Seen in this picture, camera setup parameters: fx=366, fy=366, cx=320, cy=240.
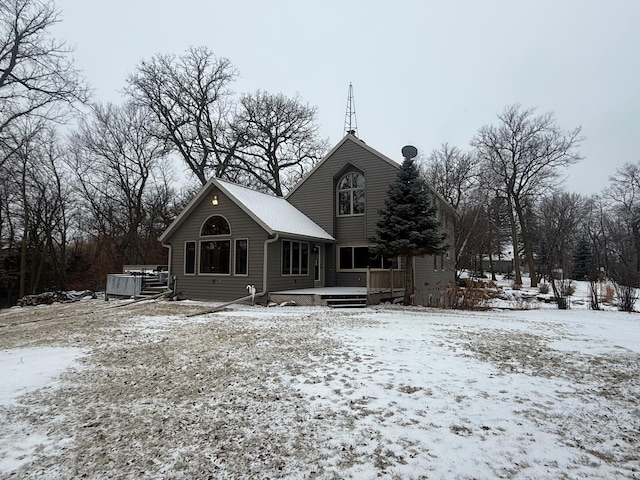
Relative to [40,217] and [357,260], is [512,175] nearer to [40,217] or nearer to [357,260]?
[357,260]

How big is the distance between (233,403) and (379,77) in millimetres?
26990

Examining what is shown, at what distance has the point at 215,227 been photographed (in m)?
14.7

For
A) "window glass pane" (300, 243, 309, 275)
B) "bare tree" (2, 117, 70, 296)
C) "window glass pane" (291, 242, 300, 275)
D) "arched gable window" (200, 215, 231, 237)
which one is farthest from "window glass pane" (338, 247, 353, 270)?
"bare tree" (2, 117, 70, 296)

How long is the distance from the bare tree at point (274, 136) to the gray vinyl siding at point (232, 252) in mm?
11984

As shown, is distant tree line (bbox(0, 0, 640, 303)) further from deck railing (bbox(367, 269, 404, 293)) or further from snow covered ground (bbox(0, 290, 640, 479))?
snow covered ground (bbox(0, 290, 640, 479))

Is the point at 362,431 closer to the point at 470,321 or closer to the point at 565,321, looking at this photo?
the point at 470,321

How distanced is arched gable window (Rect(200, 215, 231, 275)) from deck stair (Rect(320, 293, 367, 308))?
4145mm

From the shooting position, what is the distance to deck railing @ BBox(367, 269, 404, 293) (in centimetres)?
1332

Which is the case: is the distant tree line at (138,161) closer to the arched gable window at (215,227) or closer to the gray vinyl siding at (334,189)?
the gray vinyl siding at (334,189)

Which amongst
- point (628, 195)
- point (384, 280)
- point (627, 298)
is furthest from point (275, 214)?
point (628, 195)

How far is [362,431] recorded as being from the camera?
11.0 ft

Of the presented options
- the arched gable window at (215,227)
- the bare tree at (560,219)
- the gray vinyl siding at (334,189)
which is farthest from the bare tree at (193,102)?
the bare tree at (560,219)

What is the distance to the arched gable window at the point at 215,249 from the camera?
14.4 m

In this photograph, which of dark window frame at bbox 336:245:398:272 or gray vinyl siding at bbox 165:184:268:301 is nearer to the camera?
gray vinyl siding at bbox 165:184:268:301
